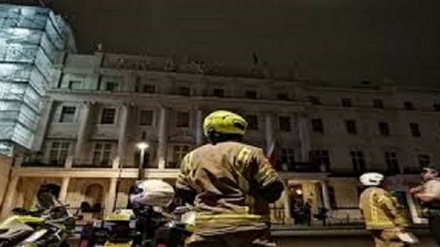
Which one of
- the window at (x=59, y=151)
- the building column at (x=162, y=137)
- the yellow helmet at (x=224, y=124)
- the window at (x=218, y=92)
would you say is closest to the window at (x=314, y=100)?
the window at (x=218, y=92)

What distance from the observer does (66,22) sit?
36.2 metres

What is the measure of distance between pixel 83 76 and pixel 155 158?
9.66 meters

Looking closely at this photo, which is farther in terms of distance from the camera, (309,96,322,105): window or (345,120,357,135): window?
(309,96,322,105): window

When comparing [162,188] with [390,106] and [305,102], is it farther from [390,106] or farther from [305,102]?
[390,106]

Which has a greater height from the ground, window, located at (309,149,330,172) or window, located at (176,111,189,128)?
window, located at (176,111,189,128)

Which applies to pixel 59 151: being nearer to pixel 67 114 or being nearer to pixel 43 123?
pixel 43 123

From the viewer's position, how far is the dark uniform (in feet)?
8.76

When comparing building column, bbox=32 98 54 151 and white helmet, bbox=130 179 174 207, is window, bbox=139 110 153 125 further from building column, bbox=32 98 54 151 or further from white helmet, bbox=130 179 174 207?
white helmet, bbox=130 179 174 207

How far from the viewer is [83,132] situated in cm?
2705

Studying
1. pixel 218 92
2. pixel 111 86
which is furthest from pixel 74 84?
pixel 218 92

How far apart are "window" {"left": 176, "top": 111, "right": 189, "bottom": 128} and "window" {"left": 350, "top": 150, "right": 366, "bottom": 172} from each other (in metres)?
14.6

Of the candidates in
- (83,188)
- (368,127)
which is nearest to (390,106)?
(368,127)

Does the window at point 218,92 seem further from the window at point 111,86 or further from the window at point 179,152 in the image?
the window at point 111,86

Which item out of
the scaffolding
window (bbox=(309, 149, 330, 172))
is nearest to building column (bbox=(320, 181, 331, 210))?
window (bbox=(309, 149, 330, 172))
